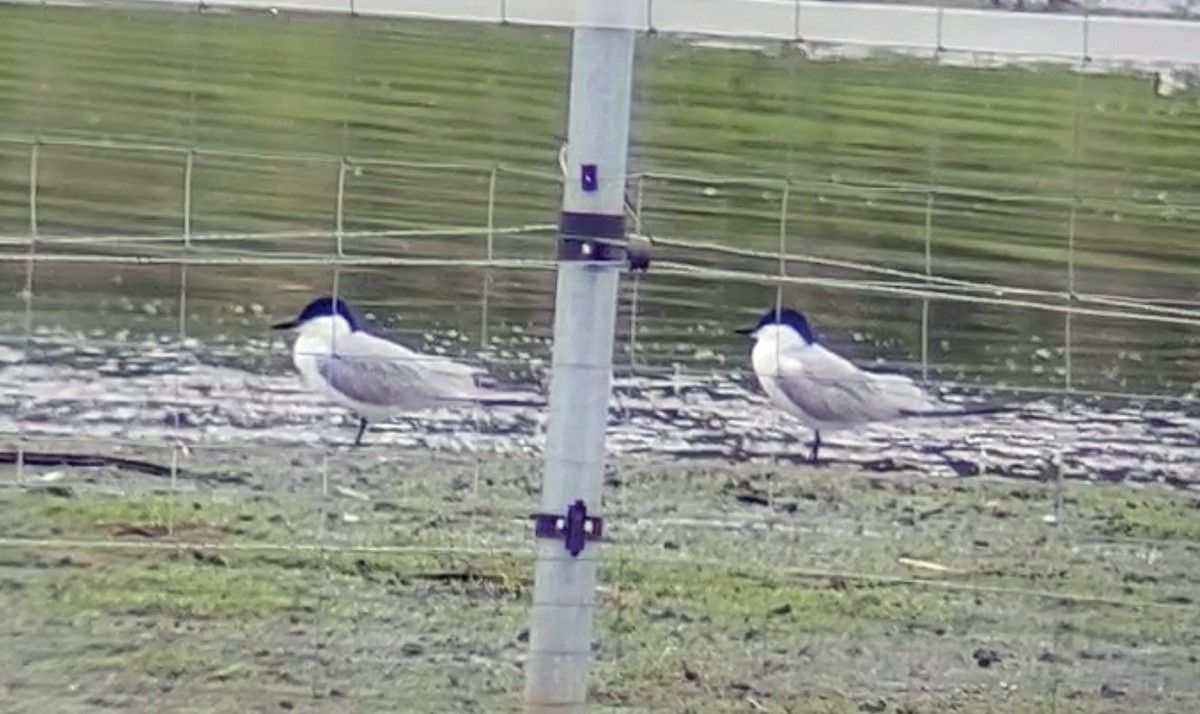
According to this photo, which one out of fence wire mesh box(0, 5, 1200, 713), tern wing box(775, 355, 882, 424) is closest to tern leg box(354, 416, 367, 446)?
fence wire mesh box(0, 5, 1200, 713)

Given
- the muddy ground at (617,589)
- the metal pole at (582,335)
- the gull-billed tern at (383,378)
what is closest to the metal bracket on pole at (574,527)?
the metal pole at (582,335)

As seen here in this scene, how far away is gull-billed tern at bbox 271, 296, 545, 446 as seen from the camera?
400 cm

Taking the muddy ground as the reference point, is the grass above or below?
above

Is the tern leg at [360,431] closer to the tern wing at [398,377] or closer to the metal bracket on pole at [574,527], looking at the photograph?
the tern wing at [398,377]

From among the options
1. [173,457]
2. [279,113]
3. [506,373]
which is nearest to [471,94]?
[279,113]

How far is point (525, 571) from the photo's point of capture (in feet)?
14.1

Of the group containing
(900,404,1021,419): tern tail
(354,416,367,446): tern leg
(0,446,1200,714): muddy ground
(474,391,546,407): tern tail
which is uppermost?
(900,404,1021,419): tern tail

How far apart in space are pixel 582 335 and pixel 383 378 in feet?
3.56

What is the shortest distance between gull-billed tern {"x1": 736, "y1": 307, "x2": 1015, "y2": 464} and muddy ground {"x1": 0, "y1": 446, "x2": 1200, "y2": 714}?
0.26m

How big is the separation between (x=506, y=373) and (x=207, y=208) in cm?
90

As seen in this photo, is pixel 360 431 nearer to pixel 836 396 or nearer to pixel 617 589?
pixel 617 589

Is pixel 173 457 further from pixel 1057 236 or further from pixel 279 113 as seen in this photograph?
pixel 1057 236

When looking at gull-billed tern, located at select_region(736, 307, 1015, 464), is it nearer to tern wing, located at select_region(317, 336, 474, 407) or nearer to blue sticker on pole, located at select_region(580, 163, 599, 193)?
tern wing, located at select_region(317, 336, 474, 407)

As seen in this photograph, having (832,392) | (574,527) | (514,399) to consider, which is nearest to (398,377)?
(514,399)
